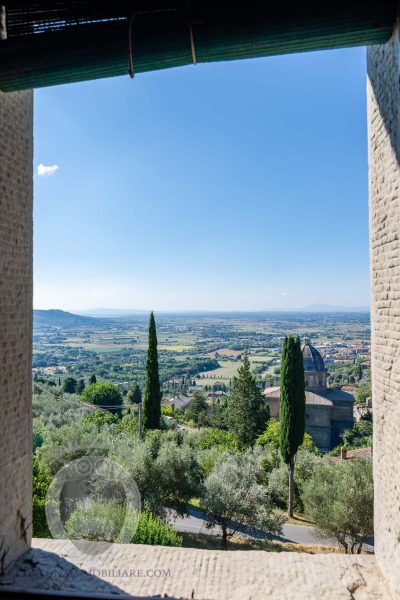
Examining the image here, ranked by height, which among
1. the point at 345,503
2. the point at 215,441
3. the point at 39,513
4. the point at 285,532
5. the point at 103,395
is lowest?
the point at 103,395

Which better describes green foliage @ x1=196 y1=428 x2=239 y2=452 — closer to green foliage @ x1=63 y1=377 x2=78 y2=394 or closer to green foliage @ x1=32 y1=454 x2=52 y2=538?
green foliage @ x1=32 y1=454 x2=52 y2=538

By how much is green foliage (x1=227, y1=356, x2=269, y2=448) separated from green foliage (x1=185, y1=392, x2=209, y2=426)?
7.03 m

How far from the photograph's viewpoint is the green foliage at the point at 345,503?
7680 mm

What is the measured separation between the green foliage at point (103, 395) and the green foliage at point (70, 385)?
5.75 m

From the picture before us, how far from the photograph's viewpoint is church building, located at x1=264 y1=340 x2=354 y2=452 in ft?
83.5

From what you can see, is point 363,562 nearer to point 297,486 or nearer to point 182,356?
point 297,486

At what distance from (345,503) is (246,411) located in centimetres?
1245

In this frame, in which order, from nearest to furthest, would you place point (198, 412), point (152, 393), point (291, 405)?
point (291, 405), point (152, 393), point (198, 412)

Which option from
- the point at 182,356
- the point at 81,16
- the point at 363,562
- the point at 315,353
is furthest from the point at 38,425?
the point at 182,356

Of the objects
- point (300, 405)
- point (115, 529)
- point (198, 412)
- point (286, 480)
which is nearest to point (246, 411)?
point (300, 405)

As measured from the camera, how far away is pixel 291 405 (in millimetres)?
12750

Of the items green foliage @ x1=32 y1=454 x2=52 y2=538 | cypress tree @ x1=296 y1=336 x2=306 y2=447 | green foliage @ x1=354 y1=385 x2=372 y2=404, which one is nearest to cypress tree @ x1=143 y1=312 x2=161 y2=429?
cypress tree @ x1=296 y1=336 x2=306 y2=447

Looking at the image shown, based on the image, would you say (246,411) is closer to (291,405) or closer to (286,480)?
(291,405)

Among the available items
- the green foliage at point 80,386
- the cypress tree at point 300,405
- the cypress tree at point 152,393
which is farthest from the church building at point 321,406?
the green foliage at point 80,386
